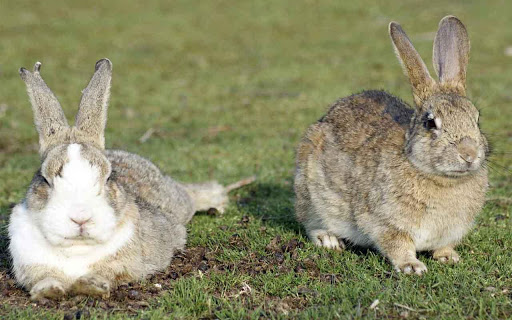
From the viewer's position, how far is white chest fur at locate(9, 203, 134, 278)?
15.6 ft

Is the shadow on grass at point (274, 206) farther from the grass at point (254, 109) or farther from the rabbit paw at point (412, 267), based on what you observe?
the rabbit paw at point (412, 267)

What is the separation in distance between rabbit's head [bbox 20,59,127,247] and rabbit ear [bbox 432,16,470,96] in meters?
2.70

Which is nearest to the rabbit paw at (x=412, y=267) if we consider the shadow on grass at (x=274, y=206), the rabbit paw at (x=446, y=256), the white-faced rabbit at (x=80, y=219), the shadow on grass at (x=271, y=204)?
the rabbit paw at (x=446, y=256)

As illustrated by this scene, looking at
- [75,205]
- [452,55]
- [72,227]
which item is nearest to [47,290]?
[72,227]

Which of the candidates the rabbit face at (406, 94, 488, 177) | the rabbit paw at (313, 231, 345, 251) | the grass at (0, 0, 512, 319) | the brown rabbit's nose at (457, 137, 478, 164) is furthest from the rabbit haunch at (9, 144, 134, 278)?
the brown rabbit's nose at (457, 137, 478, 164)

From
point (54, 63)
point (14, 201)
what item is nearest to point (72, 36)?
point (54, 63)

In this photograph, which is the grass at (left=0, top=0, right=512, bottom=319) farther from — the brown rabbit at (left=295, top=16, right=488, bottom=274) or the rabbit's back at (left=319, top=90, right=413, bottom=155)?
the rabbit's back at (left=319, top=90, right=413, bottom=155)

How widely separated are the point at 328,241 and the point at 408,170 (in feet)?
3.26

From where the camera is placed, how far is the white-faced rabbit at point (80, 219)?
14.5ft

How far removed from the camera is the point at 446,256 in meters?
5.56

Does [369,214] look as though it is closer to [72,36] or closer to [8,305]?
[8,305]

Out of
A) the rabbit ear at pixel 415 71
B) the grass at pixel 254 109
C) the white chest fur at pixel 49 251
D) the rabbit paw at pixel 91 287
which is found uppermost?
the rabbit ear at pixel 415 71

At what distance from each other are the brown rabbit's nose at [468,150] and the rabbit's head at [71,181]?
2.35m

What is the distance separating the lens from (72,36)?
17.2 metres
